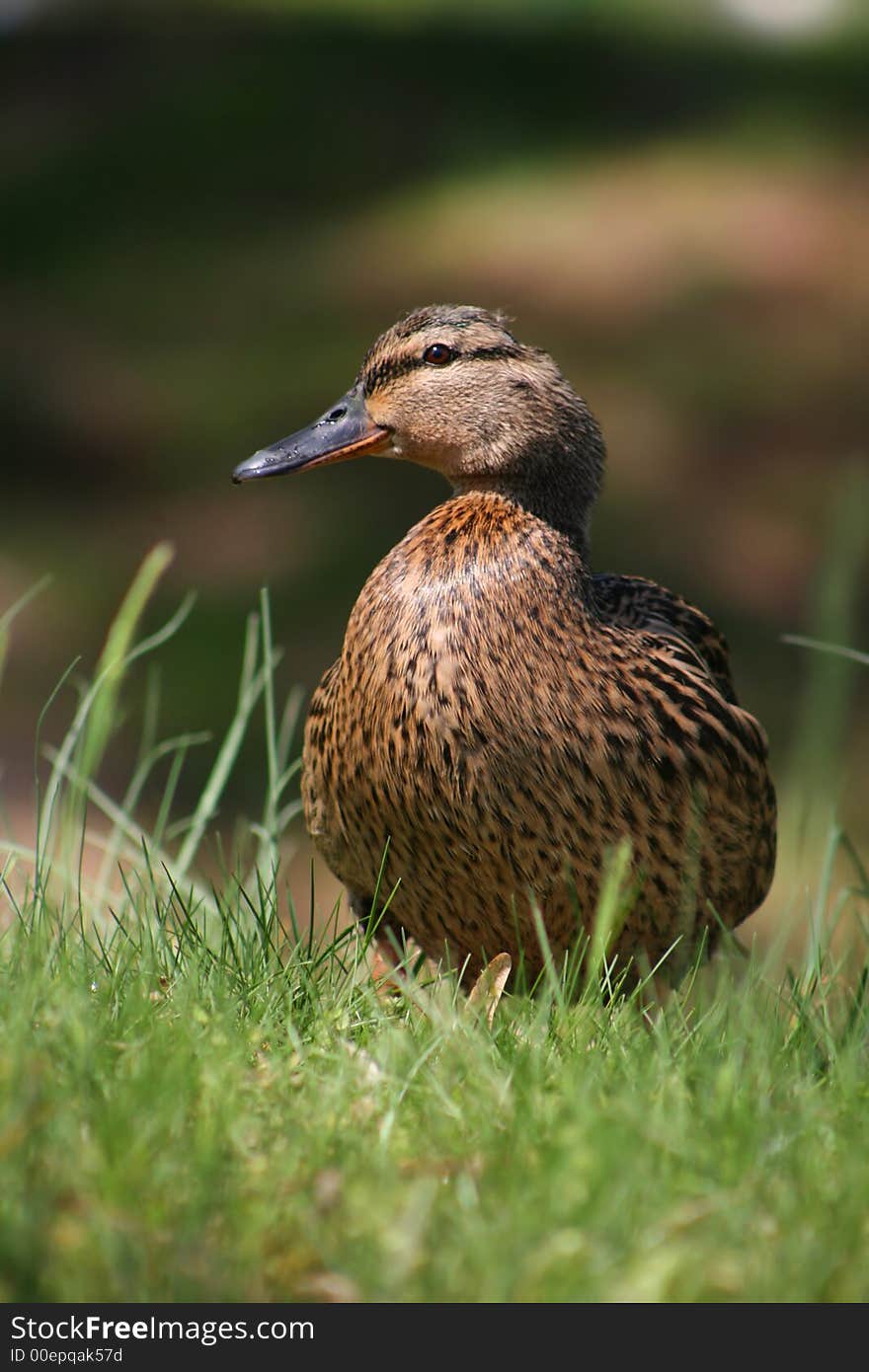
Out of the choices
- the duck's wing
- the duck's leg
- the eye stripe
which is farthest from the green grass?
the eye stripe

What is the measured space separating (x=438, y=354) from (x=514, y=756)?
0.88 m

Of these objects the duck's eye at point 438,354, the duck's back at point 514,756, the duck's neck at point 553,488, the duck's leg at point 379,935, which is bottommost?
the duck's leg at point 379,935

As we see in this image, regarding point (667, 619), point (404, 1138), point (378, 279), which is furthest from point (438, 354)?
point (378, 279)

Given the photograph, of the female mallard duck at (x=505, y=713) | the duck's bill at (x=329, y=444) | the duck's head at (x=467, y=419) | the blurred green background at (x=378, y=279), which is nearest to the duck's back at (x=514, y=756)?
the female mallard duck at (x=505, y=713)

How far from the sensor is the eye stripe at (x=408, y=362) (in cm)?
309

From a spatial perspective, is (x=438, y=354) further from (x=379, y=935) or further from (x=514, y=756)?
(x=379, y=935)

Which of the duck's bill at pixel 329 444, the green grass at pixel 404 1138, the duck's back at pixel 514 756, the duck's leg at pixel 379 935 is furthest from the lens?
the duck's bill at pixel 329 444

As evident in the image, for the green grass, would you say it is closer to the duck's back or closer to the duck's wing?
the duck's back

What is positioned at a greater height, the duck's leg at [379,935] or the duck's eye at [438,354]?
the duck's eye at [438,354]

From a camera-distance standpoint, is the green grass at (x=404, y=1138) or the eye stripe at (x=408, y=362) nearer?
the green grass at (x=404, y=1138)

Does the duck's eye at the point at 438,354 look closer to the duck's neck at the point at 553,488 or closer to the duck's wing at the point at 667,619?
the duck's neck at the point at 553,488

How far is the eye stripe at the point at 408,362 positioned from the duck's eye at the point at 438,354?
1 cm

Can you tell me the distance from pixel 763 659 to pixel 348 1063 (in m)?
5.46

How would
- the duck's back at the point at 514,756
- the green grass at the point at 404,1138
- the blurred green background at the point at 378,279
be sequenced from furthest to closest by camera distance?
the blurred green background at the point at 378,279 → the duck's back at the point at 514,756 → the green grass at the point at 404,1138
